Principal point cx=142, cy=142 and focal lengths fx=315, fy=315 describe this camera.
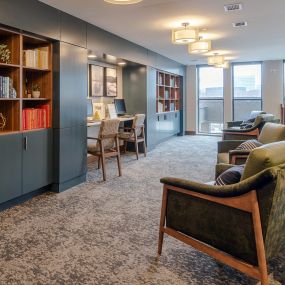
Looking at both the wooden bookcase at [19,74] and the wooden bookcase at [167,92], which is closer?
the wooden bookcase at [19,74]

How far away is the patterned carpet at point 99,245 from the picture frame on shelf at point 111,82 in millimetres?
2770

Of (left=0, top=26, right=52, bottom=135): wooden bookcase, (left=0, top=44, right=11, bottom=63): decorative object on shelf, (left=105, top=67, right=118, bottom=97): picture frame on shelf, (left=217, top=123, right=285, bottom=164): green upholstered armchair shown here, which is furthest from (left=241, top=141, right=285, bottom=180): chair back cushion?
(left=105, top=67, right=118, bottom=97): picture frame on shelf

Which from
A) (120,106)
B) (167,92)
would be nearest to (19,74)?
(120,106)

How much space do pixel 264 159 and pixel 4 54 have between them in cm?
301

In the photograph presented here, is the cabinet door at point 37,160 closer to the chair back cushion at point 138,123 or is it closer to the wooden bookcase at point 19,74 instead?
the wooden bookcase at point 19,74

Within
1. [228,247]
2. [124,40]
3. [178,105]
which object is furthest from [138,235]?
[178,105]

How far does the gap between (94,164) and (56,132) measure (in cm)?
191

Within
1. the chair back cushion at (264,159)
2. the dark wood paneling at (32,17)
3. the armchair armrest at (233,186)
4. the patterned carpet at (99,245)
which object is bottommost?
the patterned carpet at (99,245)

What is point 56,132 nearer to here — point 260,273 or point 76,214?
point 76,214

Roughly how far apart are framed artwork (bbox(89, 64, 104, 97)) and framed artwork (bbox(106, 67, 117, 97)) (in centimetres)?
19

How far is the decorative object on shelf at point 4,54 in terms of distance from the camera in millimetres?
3498

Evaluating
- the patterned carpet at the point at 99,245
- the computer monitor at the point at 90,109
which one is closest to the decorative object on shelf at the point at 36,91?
the patterned carpet at the point at 99,245

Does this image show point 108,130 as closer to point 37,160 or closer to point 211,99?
point 37,160

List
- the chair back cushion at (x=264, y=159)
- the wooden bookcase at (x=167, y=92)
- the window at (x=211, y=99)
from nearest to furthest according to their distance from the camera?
the chair back cushion at (x=264, y=159)
the wooden bookcase at (x=167, y=92)
the window at (x=211, y=99)
